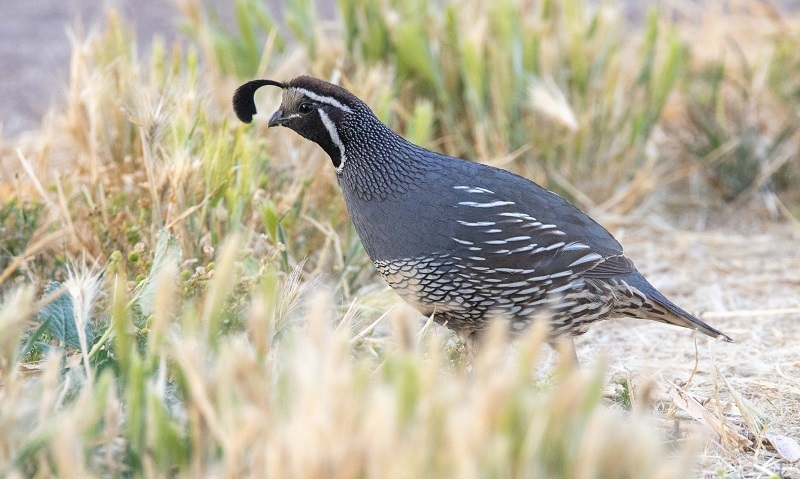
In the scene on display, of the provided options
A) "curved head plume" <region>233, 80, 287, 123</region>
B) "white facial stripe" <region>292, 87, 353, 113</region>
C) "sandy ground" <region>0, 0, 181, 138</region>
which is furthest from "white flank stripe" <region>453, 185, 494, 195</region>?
"sandy ground" <region>0, 0, 181, 138</region>

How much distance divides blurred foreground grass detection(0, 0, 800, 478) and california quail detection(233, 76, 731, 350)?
157 mm

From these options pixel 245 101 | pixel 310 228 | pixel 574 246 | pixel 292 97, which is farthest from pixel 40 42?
pixel 574 246

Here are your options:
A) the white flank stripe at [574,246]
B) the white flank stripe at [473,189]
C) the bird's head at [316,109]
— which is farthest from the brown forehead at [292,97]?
the white flank stripe at [574,246]

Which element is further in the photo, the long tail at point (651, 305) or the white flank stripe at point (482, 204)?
the long tail at point (651, 305)

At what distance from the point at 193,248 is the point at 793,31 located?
11.8 feet

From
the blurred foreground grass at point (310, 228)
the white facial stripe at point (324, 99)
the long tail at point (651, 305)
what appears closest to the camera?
the blurred foreground grass at point (310, 228)

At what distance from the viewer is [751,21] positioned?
5.92 meters

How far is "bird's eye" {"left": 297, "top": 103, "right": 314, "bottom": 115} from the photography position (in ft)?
9.15

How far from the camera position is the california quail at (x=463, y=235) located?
264 centimetres

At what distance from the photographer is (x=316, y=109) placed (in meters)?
2.80

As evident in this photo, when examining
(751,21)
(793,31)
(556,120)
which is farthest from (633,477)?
(751,21)

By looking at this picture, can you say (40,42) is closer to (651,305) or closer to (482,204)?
(482,204)

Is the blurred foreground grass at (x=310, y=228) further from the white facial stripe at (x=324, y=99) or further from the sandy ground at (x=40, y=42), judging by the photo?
the sandy ground at (x=40, y=42)

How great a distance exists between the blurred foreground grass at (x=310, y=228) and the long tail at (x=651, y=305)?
1.51 ft
